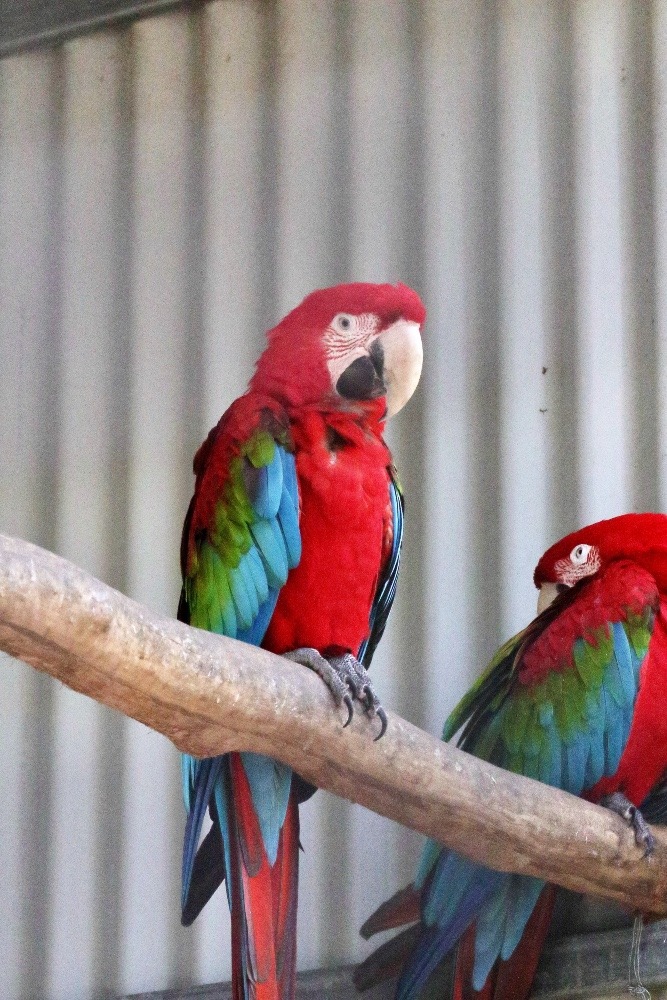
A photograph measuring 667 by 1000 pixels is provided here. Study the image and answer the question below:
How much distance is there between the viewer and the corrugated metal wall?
3111 millimetres

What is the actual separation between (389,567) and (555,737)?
1.46ft

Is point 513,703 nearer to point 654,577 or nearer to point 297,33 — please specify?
point 654,577

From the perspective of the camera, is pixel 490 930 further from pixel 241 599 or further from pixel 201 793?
pixel 241 599

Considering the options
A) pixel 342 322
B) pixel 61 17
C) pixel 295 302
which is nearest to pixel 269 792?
pixel 342 322

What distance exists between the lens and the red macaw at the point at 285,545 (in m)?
2.35

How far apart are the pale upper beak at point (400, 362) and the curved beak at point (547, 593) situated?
0.60m

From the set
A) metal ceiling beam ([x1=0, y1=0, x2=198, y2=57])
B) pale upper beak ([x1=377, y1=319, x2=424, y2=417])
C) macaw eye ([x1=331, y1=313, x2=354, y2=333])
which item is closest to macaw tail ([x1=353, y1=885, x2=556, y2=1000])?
pale upper beak ([x1=377, y1=319, x2=424, y2=417])

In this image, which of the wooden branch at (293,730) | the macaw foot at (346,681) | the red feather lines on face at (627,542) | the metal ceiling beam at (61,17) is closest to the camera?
the wooden branch at (293,730)

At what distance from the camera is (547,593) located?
2934mm

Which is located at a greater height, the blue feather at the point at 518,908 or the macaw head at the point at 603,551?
the macaw head at the point at 603,551

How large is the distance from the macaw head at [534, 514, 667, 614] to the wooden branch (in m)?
0.53

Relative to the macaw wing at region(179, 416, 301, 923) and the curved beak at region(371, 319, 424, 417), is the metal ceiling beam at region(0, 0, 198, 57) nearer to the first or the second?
the curved beak at region(371, 319, 424, 417)

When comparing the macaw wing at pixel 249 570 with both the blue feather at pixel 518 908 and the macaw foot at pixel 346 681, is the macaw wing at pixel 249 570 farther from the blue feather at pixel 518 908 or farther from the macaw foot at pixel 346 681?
the blue feather at pixel 518 908

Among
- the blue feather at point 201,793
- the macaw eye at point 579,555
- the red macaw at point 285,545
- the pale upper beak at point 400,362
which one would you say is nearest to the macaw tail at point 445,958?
the red macaw at point 285,545
